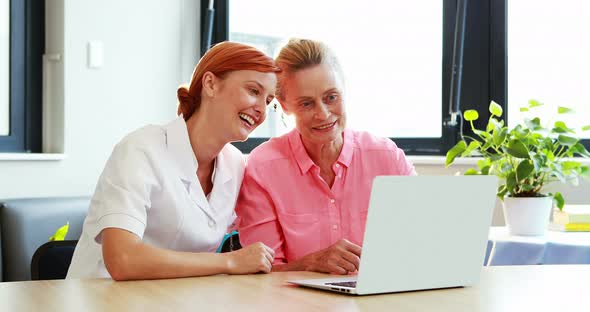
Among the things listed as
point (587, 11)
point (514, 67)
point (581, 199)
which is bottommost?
point (581, 199)

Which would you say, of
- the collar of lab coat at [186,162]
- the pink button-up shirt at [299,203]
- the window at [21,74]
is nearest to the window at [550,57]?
the pink button-up shirt at [299,203]

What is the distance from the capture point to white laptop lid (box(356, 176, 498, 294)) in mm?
1365

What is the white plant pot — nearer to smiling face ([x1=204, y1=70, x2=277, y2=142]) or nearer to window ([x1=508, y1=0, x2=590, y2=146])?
window ([x1=508, y1=0, x2=590, y2=146])

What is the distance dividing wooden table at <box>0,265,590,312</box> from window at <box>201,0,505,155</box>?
1984 millimetres

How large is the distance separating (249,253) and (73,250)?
0.62 meters

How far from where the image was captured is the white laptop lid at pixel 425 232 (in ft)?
4.48

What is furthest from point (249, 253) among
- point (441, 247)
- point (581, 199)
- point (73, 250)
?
point (581, 199)

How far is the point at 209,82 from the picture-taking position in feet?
6.59

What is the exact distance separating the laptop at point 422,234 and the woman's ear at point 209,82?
0.69 metres

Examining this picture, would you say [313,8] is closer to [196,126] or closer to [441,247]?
[196,126]

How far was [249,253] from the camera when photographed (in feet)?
5.60

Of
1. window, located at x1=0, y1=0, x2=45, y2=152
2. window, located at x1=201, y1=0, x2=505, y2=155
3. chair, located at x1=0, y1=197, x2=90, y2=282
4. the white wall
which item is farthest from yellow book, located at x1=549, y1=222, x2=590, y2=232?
window, located at x1=0, y1=0, x2=45, y2=152

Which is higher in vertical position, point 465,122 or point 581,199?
point 465,122

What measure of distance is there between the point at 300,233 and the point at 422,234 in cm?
76
